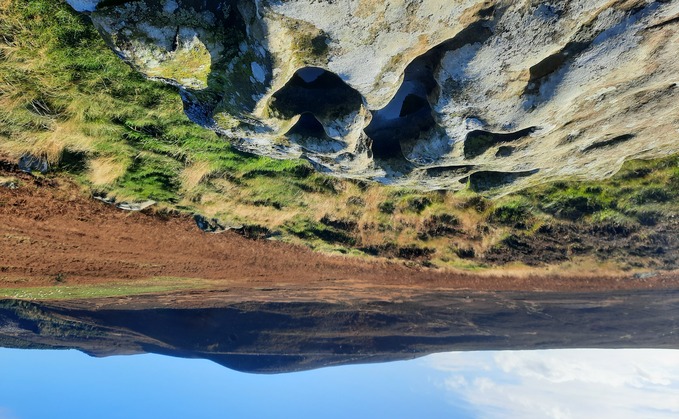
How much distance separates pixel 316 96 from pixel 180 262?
5234mm

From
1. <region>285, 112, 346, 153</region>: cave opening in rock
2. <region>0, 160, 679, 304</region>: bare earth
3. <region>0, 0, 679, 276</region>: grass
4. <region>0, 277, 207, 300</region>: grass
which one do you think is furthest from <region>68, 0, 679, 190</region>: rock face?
<region>0, 277, 207, 300</region>: grass

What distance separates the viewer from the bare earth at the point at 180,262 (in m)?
7.45

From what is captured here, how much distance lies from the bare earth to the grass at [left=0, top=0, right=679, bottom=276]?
23.4 inches

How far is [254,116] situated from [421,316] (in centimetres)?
857

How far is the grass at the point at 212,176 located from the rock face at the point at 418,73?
395mm

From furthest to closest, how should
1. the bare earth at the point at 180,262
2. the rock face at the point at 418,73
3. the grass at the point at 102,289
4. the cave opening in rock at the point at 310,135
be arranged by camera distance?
1. the grass at the point at 102,289
2. the bare earth at the point at 180,262
3. the cave opening in rock at the point at 310,135
4. the rock face at the point at 418,73

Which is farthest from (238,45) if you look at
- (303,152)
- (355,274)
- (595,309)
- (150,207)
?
(595,309)

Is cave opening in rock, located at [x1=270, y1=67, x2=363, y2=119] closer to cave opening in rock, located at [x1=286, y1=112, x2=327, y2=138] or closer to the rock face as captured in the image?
the rock face

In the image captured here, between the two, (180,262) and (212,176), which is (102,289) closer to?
(180,262)

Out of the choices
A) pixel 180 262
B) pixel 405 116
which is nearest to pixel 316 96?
pixel 405 116

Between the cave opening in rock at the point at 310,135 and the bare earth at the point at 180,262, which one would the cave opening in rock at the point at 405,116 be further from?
the bare earth at the point at 180,262

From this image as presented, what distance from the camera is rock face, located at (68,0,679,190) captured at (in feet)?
12.1

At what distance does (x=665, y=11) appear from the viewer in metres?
3.65

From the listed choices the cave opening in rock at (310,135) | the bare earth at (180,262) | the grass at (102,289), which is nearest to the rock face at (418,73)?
the cave opening in rock at (310,135)
